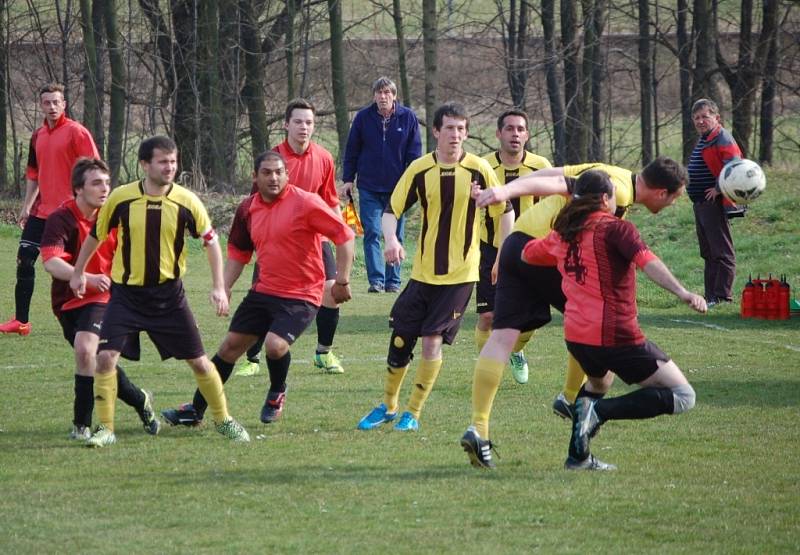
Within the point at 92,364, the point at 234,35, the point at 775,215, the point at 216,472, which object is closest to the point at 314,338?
the point at 92,364

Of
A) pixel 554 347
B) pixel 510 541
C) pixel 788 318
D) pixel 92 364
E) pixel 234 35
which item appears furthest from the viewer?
pixel 234 35

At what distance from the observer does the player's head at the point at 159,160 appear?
22.9 feet

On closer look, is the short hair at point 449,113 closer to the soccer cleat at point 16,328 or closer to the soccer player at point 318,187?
the soccer player at point 318,187

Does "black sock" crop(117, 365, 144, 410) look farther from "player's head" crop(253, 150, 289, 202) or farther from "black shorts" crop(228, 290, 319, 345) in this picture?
"player's head" crop(253, 150, 289, 202)

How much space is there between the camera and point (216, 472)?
636 cm

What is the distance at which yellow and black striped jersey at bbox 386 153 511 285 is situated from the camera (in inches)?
298

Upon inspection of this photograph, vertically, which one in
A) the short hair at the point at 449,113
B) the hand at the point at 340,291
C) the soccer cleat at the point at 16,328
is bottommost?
the soccer cleat at the point at 16,328

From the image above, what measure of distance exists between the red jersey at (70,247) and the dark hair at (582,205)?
2811 mm

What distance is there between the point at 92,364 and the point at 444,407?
2.26 metres

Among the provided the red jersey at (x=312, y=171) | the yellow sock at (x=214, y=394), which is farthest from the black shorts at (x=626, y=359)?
the red jersey at (x=312, y=171)

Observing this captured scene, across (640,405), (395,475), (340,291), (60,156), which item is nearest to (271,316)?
(340,291)

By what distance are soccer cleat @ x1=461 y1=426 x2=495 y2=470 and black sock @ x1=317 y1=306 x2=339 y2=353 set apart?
341cm

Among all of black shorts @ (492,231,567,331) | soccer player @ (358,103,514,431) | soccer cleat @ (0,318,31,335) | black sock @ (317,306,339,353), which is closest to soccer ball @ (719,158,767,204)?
black sock @ (317,306,339,353)

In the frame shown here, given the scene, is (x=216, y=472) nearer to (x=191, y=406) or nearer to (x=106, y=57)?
(x=191, y=406)
